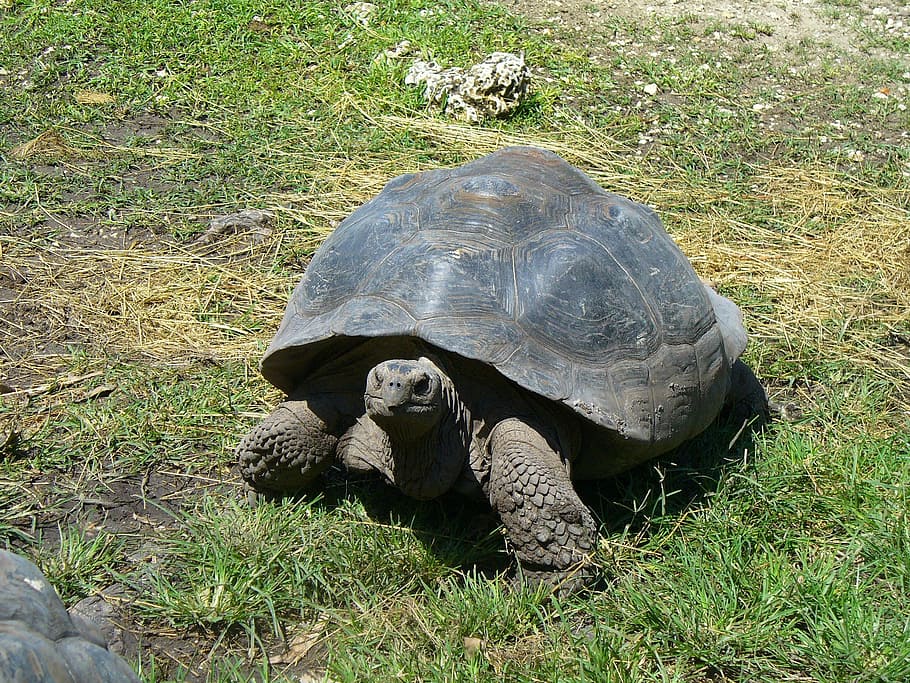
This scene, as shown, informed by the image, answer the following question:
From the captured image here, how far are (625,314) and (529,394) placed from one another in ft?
1.27

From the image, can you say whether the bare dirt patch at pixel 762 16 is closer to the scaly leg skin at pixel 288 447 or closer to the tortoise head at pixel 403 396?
the scaly leg skin at pixel 288 447

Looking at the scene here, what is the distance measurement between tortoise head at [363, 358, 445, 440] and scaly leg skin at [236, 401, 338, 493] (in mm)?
426

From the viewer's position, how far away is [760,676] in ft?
8.17

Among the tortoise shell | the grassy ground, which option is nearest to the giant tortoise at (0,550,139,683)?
the grassy ground

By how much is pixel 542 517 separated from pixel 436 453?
1.18 feet

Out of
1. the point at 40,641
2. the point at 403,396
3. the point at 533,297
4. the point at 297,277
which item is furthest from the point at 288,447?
the point at 297,277

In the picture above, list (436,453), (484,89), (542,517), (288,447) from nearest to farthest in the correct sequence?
(542,517), (436,453), (288,447), (484,89)

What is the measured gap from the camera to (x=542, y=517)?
2.70m

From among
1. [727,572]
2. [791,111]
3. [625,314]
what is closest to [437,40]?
[791,111]

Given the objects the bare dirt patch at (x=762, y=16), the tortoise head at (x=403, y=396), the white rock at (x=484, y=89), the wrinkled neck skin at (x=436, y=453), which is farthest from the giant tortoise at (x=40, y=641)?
the bare dirt patch at (x=762, y=16)

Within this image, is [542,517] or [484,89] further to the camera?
[484,89]

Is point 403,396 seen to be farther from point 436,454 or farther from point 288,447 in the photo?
point 288,447

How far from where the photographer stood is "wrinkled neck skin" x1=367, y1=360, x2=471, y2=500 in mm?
2783

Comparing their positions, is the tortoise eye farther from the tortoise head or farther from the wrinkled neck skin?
the wrinkled neck skin
